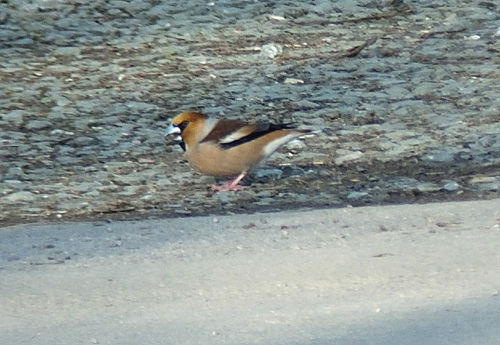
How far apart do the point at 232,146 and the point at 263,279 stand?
2209 mm

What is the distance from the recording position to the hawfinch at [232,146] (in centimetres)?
641

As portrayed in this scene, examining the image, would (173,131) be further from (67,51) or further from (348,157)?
(67,51)

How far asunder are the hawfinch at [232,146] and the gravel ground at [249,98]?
0.61 feet

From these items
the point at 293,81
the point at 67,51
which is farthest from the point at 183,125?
the point at 67,51

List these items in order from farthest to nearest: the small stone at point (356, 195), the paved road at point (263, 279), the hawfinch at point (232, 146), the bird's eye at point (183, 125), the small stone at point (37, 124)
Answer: the small stone at point (37, 124), the bird's eye at point (183, 125), the hawfinch at point (232, 146), the small stone at point (356, 195), the paved road at point (263, 279)

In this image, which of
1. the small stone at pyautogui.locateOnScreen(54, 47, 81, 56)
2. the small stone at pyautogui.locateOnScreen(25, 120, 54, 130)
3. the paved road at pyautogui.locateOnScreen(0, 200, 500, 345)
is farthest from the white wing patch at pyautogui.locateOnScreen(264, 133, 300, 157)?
the small stone at pyautogui.locateOnScreen(54, 47, 81, 56)

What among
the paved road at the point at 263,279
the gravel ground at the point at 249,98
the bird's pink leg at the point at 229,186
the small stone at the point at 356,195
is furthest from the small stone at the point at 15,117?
the small stone at the point at 356,195

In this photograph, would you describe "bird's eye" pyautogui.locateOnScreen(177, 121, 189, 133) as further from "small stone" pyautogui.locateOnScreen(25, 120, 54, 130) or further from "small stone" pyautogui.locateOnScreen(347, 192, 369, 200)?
"small stone" pyautogui.locateOnScreen(25, 120, 54, 130)

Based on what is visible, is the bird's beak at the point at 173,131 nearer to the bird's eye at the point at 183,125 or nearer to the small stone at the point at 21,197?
the bird's eye at the point at 183,125

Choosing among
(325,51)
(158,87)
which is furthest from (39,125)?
(325,51)

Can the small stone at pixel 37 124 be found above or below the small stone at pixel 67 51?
above

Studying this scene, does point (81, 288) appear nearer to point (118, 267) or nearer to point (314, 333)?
point (118, 267)

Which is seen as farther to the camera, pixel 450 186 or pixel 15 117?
pixel 15 117

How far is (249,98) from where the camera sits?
850 centimetres
